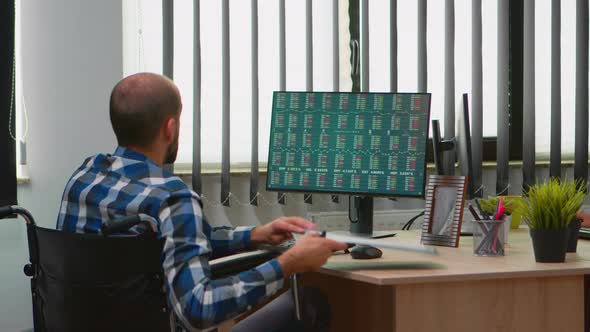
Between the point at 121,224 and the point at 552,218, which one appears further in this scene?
the point at 552,218

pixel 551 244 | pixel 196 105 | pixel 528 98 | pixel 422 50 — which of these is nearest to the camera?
pixel 551 244

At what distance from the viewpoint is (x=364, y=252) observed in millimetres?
1812

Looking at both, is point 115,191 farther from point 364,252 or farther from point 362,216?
point 362,216

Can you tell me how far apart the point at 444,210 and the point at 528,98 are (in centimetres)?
134

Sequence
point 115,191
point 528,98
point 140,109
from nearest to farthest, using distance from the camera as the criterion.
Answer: point 115,191, point 140,109, point 528,98

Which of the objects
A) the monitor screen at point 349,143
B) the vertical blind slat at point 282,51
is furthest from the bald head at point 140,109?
the vertical blind slat at point 282,51

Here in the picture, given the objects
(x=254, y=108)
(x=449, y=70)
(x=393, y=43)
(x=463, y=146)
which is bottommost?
(x=463, y=146)

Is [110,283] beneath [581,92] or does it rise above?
beneath

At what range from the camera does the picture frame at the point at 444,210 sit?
190 centimetres

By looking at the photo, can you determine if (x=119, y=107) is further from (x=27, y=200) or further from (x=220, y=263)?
(x=27, y=200)

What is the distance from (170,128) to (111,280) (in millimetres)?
380

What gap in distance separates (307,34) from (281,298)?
128 cm

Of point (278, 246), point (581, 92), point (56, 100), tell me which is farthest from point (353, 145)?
point (581, 92)

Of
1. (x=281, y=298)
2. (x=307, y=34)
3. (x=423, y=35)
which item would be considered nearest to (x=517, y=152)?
(x=423, y=35)
